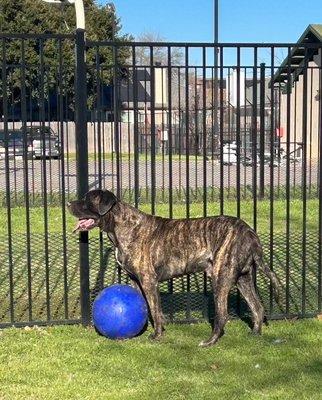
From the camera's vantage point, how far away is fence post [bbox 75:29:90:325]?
5.86 m

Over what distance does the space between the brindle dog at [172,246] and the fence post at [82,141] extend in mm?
445

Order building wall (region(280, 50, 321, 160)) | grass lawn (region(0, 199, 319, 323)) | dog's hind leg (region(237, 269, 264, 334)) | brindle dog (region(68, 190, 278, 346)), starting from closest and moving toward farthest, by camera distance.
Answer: brindle dog (region(68, 190, 278, 346))
dog's hind leg (region(237, 269, 264, 334))
grass lawn (region(0, 199, 319, 323))
building wall (region(280, 50, 321, 160))

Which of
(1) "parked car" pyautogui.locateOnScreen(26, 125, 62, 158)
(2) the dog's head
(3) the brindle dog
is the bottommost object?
(3) the brindle dog

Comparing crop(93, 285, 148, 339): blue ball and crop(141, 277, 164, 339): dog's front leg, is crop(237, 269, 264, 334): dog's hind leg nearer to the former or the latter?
crop(141, 277, 164, 339): dog's front leg

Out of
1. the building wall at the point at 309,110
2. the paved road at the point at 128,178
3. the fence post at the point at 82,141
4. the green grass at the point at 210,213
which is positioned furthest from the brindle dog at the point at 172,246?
the green grass at the point at 210,213

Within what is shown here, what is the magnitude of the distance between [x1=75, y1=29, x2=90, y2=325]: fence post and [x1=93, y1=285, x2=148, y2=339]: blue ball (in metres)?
0.45

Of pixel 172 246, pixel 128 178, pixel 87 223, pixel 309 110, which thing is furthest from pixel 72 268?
pixel 309 110

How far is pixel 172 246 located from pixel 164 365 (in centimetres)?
100

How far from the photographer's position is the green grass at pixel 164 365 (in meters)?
4.59

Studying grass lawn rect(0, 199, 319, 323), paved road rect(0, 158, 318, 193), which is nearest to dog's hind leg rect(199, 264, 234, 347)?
grass lawn rect(0, 199, 319, 323)

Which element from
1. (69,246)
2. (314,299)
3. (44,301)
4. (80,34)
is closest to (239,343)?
(314,299)

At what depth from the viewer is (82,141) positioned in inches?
235

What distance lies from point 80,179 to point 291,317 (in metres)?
2.43

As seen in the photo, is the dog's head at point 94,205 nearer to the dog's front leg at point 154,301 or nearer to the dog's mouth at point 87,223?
the dog's mouth at point 87,223
